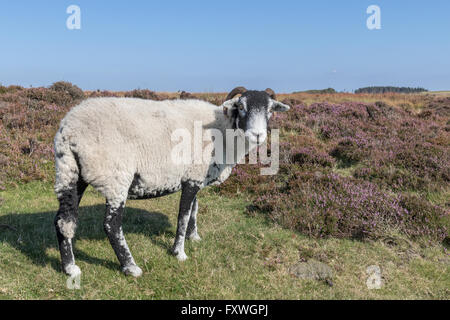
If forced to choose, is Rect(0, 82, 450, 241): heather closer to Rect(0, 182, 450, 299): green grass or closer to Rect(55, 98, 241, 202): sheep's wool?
Rect(0, 182, 450, 299): green grass

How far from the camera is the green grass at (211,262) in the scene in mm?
4605

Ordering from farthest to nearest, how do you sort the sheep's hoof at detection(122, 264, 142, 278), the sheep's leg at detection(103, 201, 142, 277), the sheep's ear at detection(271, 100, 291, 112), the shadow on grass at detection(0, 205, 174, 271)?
the sheep's ear at detection(271, 100, 291, 112) < the shadow on grass at detection(0, 205, 174, 271) < the sheep's hoof at detection(122, 264, 142, 278) < the sheep's leg at detection(103, 201, 142, 277)

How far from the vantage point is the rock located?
513 cm

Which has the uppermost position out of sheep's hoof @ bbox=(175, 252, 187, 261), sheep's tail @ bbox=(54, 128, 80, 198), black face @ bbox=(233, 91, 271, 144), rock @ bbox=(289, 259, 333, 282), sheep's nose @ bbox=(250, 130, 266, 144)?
black face @ bbox=(233, 91, 271, 144)

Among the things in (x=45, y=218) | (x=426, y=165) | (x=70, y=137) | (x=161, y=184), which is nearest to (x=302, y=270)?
(x=161, y=184)

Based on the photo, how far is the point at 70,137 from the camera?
4.53 m

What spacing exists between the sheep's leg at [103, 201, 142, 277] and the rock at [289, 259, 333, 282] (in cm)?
261

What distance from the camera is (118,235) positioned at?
4.86 metres

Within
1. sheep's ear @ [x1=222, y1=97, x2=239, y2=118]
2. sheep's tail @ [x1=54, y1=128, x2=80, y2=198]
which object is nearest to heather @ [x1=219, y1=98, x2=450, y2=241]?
sheep's ear @ [x1=222, y1=97, x2=239, y2=118]

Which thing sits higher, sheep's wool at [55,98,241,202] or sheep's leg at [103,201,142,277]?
sheep's wool at [55,98,241,202]

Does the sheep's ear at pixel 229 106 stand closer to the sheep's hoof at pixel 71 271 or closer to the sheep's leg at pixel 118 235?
the sheep's leg at pixel 118 235

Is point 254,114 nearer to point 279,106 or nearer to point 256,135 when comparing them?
point 256,135

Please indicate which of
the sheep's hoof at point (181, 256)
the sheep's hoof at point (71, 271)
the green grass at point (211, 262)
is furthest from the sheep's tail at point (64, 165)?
the sheep's hoof at point (181, 256)

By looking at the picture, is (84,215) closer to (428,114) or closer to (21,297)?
(21,297)
